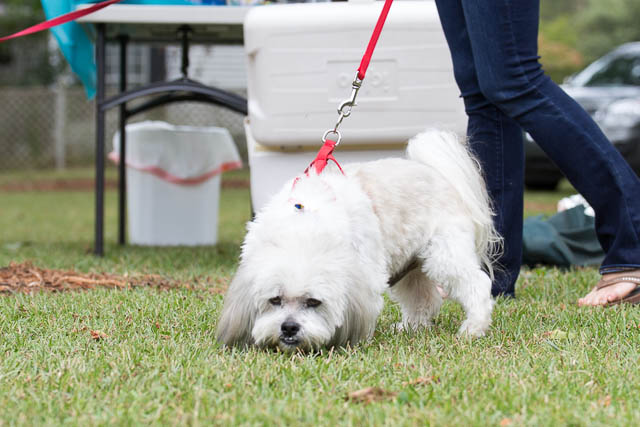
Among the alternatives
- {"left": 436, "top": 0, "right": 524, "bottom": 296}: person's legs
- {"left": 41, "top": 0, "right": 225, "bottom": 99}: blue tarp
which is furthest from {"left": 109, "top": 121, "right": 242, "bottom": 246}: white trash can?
{"left": 436, "top": 0, "right": 524, "bottom": 296}: person's legs

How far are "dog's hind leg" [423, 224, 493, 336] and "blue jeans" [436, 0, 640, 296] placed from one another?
2.08 feet

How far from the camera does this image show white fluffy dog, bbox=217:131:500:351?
92.2 inches

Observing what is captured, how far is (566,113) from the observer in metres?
3.03

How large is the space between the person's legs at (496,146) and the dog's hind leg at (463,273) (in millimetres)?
738

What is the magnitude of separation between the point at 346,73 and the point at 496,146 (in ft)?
3.08

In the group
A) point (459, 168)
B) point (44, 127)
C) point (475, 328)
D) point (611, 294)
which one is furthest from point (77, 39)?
point (44, 127)

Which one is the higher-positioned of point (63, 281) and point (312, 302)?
point (312, 302)

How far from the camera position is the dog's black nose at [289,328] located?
233cm

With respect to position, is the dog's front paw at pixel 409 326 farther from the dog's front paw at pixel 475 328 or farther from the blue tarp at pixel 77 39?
the blue tarp at pixel 77 39

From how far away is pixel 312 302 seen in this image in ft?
7.72

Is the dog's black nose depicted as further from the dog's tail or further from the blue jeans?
the blue jeans

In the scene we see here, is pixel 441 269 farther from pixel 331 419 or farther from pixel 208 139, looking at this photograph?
pixel 208 139

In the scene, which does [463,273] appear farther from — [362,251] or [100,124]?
[100,124]

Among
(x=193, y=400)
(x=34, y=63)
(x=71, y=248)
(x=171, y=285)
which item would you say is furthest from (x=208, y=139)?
(x=34, y=63)
